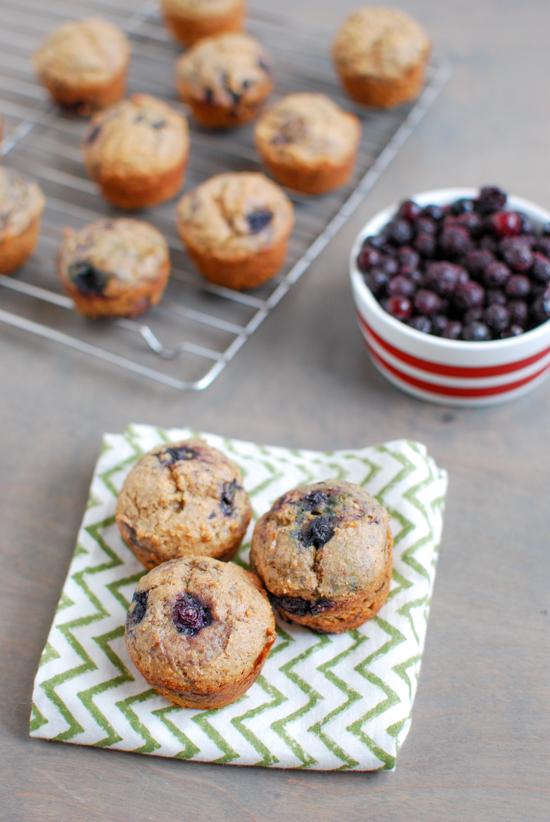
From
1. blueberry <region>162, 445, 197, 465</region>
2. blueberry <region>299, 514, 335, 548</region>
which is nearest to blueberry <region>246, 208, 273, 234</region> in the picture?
blueberry <region>162, 445, 197, 465</region>

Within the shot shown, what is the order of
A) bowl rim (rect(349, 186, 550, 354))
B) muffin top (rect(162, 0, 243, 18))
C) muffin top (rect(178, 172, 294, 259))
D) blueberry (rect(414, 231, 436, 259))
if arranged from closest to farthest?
bowl rim (rect(349, 186, 550, 354))
blueberry (rect(414, 231, 436, 259))
muffin top (rect(178, 172, 294, 259))
muffin top (rect(162, 0, 243, 18))

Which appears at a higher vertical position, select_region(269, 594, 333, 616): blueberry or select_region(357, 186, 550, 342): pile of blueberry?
select_region(357, 186, 550, 342): pile of blueberry

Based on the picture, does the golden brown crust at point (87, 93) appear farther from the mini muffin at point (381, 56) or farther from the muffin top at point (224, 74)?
the mini muffin at point (381, 56)

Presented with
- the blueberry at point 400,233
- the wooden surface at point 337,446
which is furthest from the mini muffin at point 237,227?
the blueberry at point 400,233

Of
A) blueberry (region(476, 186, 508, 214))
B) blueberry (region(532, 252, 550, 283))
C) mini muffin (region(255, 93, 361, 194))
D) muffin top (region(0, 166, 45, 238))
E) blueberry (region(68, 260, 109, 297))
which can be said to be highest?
blueberry (region(532, 252, 550, 283))

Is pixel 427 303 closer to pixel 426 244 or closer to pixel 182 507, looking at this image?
pixel 426 244

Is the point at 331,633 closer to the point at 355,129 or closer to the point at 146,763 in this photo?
the point at 146,763

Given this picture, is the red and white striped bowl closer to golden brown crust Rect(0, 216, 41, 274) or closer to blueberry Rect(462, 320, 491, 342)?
blueberry Rect(462, 320, 491, 342)

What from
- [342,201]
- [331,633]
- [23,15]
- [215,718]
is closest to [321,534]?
[331,633]
